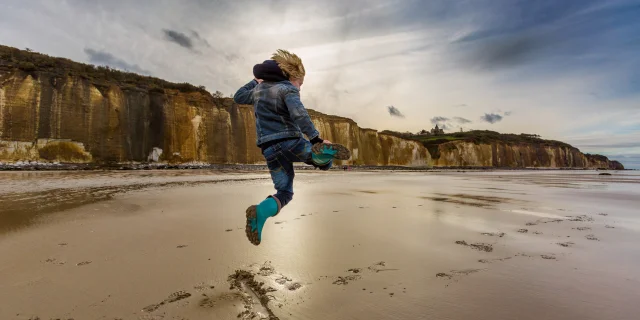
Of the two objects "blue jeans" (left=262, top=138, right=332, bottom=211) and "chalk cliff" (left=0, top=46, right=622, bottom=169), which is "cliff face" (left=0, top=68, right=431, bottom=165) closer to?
"chalk cliff" (left=0, top=46, right=622, bottom=169)

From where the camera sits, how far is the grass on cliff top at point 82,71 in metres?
24.4

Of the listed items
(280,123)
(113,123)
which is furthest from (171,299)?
(113,123)

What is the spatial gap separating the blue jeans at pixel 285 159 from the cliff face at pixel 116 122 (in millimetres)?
29894

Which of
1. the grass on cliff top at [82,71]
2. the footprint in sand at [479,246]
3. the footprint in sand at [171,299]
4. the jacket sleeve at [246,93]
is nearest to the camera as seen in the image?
the footprint in sand at [171,299]

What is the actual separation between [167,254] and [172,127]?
32.2m

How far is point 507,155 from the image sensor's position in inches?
3157

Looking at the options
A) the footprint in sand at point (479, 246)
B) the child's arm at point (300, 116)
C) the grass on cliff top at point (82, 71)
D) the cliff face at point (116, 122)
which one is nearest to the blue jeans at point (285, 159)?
the child's arm at point (300, 116)

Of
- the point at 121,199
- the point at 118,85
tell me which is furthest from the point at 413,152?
the point at 121,199

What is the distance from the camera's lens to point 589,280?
231 centimetres

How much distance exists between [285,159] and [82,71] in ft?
118

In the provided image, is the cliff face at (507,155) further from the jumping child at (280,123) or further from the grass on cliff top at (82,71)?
the jumping child at (280,123)

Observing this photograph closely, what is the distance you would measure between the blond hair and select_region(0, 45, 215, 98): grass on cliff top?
1287 inches

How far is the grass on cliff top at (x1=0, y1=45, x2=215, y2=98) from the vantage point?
24.4m

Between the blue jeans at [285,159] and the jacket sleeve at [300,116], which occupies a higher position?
the jacket sleeve at [300,116]
